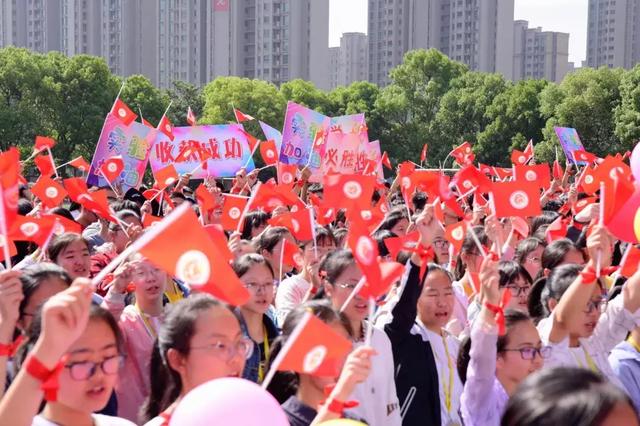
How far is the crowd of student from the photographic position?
204 centimetres

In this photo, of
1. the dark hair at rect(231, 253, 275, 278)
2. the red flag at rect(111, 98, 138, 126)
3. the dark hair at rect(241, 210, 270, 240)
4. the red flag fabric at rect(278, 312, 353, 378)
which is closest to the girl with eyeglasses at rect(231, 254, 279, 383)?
the dark hair at rect(231, 253, 275, 278)

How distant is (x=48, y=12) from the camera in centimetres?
8612

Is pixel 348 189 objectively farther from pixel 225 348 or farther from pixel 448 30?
pixel 448 30

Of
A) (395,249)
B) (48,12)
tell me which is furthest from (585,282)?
(48,12)

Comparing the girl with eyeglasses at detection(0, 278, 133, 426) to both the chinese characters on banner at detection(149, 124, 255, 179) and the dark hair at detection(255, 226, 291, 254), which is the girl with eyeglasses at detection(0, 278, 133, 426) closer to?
the dark hair at detection(255, 226, 291, 254)

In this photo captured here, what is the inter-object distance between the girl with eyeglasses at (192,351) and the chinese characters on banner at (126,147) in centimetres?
940

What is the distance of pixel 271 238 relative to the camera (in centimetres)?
632

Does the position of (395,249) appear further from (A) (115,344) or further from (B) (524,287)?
(A) (115,344)

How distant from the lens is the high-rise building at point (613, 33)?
99.4 meters

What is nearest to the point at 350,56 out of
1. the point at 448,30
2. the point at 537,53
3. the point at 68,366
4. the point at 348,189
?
the point at 537,53

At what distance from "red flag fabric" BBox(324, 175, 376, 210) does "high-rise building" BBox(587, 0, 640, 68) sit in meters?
94.6

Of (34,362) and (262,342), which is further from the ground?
(34,362)

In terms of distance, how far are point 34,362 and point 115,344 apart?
55 cm

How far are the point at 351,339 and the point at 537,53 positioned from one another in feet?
348
